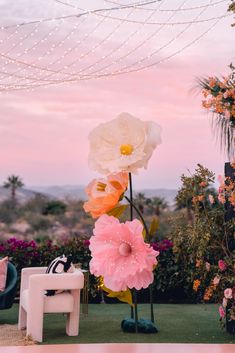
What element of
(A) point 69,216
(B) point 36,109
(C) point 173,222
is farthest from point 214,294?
(A) point 69,216

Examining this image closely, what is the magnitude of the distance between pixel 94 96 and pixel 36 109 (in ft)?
3.80

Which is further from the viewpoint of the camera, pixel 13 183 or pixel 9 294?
pixel 13 183

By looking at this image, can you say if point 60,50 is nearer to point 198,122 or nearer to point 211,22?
point 211,22

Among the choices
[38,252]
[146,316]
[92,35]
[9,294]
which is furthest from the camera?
[38,252]

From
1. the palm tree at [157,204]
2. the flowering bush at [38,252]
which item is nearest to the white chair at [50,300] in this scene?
the flowering bush at [38,252]

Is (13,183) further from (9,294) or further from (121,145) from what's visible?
(121,145)

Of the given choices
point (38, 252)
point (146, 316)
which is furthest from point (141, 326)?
point (38, 252)

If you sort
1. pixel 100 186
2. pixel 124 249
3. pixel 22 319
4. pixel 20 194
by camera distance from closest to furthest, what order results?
pixel 124 249 → pixel 100 186 → pixel 22 319 → pixel 20 194

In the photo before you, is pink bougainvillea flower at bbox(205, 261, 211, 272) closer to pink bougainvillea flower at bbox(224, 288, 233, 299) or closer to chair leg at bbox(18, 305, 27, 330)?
pink bougainvillea flower at bbox(224, 288, 233, 299)

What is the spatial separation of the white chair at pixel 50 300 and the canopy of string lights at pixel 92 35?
7.75 ft

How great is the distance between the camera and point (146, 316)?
7430 millimetres

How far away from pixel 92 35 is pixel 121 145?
19.8ft

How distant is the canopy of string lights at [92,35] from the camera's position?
722cm

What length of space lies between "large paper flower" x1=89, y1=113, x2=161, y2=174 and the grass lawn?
4.23m
